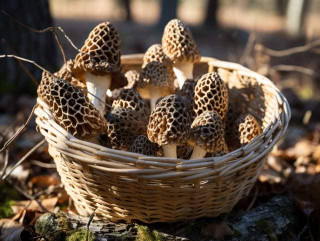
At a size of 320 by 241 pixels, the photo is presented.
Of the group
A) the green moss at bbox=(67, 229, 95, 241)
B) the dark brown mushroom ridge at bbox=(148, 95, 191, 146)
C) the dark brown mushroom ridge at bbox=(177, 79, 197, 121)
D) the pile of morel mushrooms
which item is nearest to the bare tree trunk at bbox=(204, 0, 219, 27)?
the pile of morel mushrooms

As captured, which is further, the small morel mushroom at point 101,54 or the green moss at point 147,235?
the small morel mushroom at point 101,54

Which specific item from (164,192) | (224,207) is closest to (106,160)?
(164,192)

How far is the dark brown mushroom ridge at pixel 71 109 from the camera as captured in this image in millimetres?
2322

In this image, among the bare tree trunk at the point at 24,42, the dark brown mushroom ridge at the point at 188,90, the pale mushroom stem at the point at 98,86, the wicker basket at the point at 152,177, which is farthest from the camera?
the bare tree trunk at the point at 24,42

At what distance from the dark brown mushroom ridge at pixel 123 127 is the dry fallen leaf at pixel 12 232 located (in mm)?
779

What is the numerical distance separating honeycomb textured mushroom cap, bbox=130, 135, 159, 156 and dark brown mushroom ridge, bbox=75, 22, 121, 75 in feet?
1.74

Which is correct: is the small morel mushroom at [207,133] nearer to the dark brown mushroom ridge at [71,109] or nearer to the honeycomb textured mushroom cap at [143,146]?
the honeycomb textured mushroom cap at [143,146]

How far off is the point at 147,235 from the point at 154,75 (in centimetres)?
113

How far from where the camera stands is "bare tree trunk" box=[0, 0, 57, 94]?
4523 millimetres

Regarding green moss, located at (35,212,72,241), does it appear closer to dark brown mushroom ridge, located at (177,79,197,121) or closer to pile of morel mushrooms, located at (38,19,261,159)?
pile of morel mushrooms, located at (38,19,261,159)

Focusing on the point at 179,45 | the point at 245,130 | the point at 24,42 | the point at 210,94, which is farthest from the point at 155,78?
the point at 24,42

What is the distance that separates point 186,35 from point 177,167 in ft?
Result: 4.42

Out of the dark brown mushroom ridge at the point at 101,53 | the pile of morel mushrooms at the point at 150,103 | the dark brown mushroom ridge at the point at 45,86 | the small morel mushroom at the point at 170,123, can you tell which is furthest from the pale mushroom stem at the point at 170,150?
the dark brown mushroom ridge at the point at 45,86

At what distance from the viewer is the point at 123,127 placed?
2619 mm
